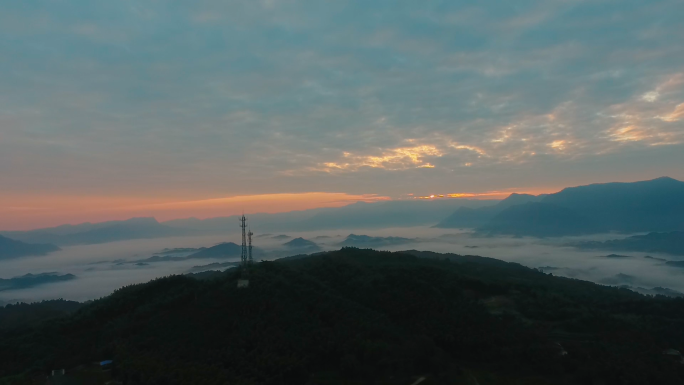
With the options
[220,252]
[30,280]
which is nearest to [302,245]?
[220,252]

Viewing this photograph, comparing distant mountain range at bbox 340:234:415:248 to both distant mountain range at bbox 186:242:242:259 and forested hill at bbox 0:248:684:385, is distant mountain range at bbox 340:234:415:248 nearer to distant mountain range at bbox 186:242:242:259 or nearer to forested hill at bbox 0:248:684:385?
distant mountain range at bbox 186:242:242:259

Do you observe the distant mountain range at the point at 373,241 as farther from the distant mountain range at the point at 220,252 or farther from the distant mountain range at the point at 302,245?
the distant mountain range at the point at 220,252

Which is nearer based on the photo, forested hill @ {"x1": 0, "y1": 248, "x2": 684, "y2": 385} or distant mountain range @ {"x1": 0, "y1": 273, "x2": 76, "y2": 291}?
forested hill @ {"x1": 0, "y1": 248, "x2": 684, "y2": 385}

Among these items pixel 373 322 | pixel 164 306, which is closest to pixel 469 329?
pixel 373 322

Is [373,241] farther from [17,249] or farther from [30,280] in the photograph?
[17,249]

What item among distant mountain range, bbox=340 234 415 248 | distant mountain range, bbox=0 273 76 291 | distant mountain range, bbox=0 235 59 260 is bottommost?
distant mountain range, bbox=0 273 76 291

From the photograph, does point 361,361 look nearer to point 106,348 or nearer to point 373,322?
point 373,322

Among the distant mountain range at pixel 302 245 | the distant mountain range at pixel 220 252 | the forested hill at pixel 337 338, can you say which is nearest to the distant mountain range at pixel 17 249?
the distant mountain range at pixel 220 252

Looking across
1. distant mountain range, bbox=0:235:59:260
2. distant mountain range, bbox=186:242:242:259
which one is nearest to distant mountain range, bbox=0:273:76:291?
distant mountain range, bbox=186:242:242:259
